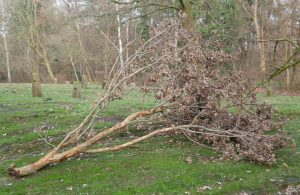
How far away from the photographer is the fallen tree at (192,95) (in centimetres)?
1041

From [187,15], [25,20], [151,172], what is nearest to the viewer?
[151,172]

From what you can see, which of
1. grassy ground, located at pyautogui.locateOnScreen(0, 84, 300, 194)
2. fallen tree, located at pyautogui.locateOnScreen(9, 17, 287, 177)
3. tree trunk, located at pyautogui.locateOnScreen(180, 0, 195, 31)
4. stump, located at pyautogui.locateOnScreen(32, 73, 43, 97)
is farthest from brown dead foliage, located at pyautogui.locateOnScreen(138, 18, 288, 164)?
stump, located at pyautogui.locateOnScreen(32, 73, 43, 97)

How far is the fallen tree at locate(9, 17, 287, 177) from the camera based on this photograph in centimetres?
1041

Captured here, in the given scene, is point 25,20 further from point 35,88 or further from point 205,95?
point 205,95

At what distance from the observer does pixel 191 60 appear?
38.1ft

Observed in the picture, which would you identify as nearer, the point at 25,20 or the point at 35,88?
the point at 35,88

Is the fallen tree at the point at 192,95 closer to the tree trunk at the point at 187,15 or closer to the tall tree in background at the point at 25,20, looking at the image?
the tree trunk at the point at 187,15

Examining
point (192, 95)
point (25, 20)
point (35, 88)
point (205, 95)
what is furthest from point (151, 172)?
point (25, 20)

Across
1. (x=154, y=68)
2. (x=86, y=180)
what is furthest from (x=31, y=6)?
(x=86, y=180)

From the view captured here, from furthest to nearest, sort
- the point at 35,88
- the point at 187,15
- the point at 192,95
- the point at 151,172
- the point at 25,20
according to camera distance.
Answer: the point at 25,20 < the point at 35,88 < the point at 187,15 < the point at 192,95 < the point at 151,172

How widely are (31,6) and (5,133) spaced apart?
89.6ft

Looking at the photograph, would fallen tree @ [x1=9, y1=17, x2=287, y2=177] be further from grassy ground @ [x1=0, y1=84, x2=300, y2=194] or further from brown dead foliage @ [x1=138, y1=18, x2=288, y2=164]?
grassy ground @ [x1=0, y1=84, x2=300, y2=194]

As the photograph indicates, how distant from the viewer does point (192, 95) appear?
37.1 ft

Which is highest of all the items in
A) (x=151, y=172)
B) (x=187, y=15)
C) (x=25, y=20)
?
(x=25, y=20)
